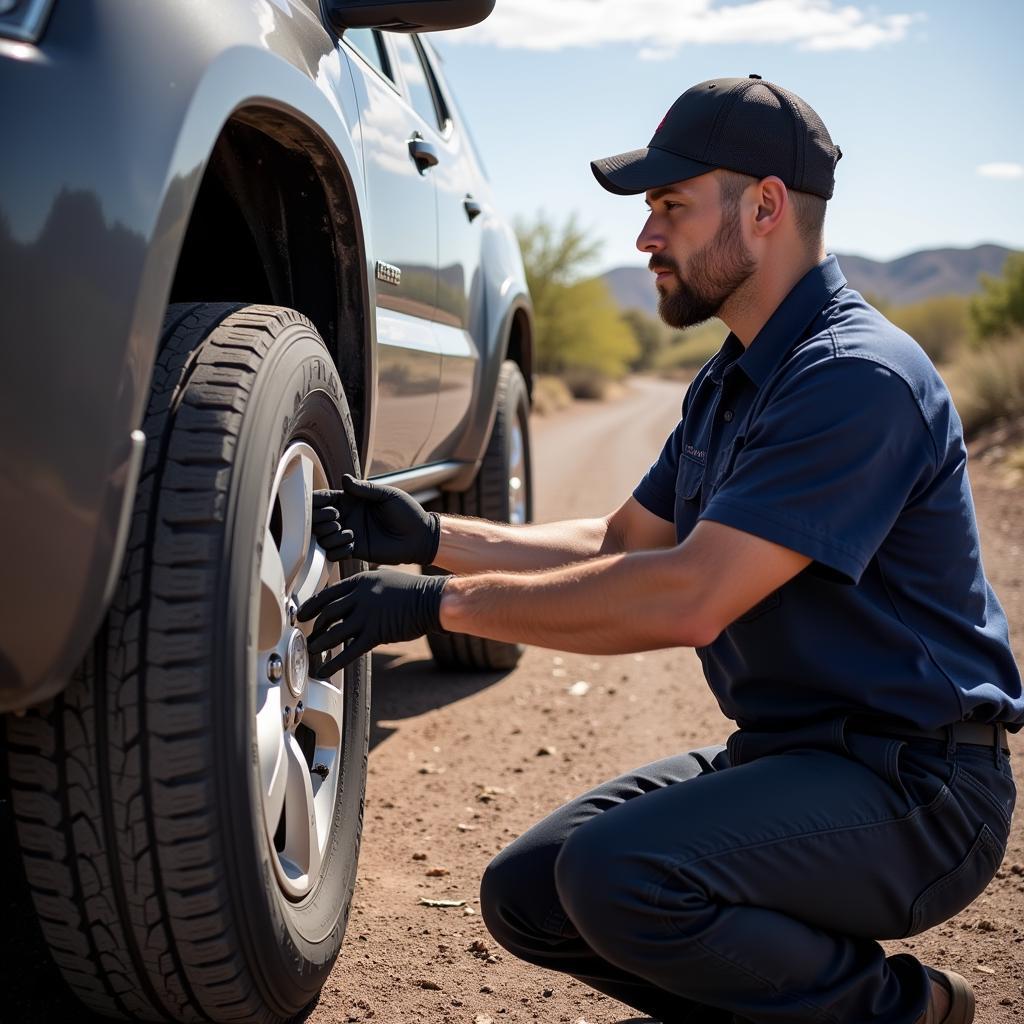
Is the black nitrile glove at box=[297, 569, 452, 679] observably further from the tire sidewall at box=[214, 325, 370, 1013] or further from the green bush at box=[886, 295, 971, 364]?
the green bush at box=[886, 295, 971, 364]

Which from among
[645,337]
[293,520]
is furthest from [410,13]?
[645,337]

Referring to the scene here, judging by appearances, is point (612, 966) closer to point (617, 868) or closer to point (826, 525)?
point (617, 868)

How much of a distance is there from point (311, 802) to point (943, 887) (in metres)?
1.13

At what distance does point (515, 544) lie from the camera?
2.83 meters

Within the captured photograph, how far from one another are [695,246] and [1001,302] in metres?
29.1

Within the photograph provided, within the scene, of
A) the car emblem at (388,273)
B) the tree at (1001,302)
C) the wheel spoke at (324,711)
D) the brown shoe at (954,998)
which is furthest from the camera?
the tree at (1001,302)

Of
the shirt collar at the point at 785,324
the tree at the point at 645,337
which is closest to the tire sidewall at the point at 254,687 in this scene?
the shirt collar at the point at 785,324

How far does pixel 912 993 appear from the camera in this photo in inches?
83.4

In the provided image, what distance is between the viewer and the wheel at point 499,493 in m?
4.55

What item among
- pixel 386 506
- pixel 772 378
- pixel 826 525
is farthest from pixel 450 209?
pixel 826 525

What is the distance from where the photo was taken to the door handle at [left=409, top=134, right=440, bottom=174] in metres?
3.17

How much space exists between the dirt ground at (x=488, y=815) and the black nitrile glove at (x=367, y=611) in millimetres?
684

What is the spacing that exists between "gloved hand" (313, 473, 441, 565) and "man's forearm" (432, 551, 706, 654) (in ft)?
1.01

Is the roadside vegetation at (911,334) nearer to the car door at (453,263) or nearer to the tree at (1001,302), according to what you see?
the tree at (1001,302)
